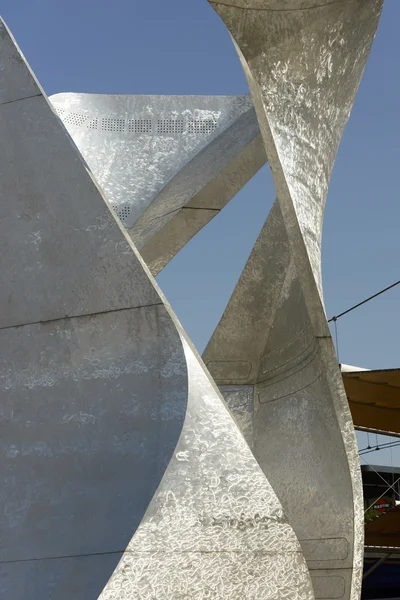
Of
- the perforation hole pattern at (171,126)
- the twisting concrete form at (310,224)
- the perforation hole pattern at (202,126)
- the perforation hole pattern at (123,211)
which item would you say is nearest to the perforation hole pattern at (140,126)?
the perforation hole pattern at (171,126)

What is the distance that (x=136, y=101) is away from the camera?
916 centimetres

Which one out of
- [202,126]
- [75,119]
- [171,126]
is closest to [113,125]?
[75,119]

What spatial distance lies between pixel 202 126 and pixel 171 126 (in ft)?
1.03

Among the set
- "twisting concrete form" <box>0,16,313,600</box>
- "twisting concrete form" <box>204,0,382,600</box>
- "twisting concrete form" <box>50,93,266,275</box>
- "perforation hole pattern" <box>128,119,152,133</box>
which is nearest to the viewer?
"twisting concrete form" <box>0,16,313,600</box>

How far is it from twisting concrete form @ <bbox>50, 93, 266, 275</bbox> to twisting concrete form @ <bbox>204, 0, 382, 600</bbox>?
164 cm

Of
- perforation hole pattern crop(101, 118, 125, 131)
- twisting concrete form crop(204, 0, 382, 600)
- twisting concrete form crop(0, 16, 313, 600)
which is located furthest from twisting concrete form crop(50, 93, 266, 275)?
twisting concrete form crop(0, 16, 313, 600)

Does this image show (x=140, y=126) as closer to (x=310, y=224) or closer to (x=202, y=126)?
(x=202, y=126)

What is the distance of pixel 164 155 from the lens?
8.84m

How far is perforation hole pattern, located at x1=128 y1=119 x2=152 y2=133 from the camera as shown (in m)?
9.03

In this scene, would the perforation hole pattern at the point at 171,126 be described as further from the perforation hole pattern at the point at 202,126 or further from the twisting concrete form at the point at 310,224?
the twisting concrete form at the point at 310,224

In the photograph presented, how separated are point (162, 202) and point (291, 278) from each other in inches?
63.8

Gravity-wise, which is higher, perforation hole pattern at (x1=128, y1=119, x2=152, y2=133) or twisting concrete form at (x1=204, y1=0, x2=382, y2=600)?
perforation hole pattern at (x1=128, y1=119, x2=152, y2=133)

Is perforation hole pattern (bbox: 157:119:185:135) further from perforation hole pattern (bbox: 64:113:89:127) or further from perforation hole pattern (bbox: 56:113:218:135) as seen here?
perforation hole pattern (bbox: 64:113:89:127)

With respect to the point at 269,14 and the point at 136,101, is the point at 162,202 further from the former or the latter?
the point at 269,14
